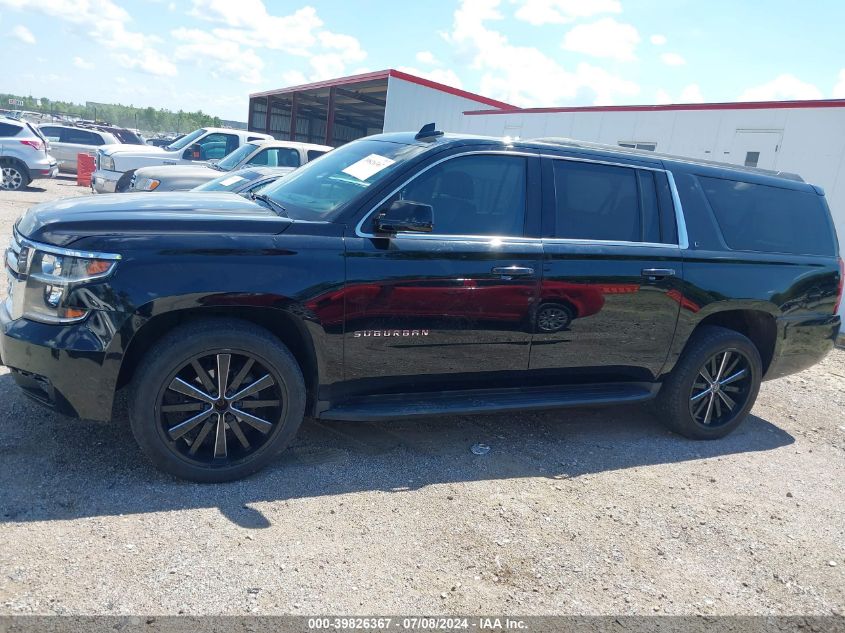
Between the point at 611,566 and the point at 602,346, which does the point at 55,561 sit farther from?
the point at 602,346

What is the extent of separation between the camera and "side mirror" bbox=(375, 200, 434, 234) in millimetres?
3600

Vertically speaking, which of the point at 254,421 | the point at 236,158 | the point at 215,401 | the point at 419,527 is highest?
the point at 236,158

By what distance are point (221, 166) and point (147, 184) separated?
1604mm

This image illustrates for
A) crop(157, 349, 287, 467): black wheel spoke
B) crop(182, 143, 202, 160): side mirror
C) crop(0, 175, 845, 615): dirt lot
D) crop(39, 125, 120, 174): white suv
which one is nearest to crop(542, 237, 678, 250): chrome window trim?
crop(0, 175, 845, 615): dirt lot

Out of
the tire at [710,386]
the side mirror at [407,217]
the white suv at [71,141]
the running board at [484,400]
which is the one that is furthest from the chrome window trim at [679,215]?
the white suv at [71,141]

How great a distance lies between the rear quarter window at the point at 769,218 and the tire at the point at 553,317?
4.93 ft

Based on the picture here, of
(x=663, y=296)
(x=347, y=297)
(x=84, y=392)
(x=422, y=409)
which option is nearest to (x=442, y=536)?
(x=422, y=409)

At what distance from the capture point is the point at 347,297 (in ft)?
11.8

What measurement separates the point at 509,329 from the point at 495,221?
0.67 meters

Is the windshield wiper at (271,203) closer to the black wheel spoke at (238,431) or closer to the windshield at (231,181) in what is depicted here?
the black wheel spoke at (238,431)

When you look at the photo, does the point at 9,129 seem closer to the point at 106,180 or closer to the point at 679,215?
the point at 106,180

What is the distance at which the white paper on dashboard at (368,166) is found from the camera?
13.2ft

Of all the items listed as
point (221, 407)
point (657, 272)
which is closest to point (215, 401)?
point (221, 407)

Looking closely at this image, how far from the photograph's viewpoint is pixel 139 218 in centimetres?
338
